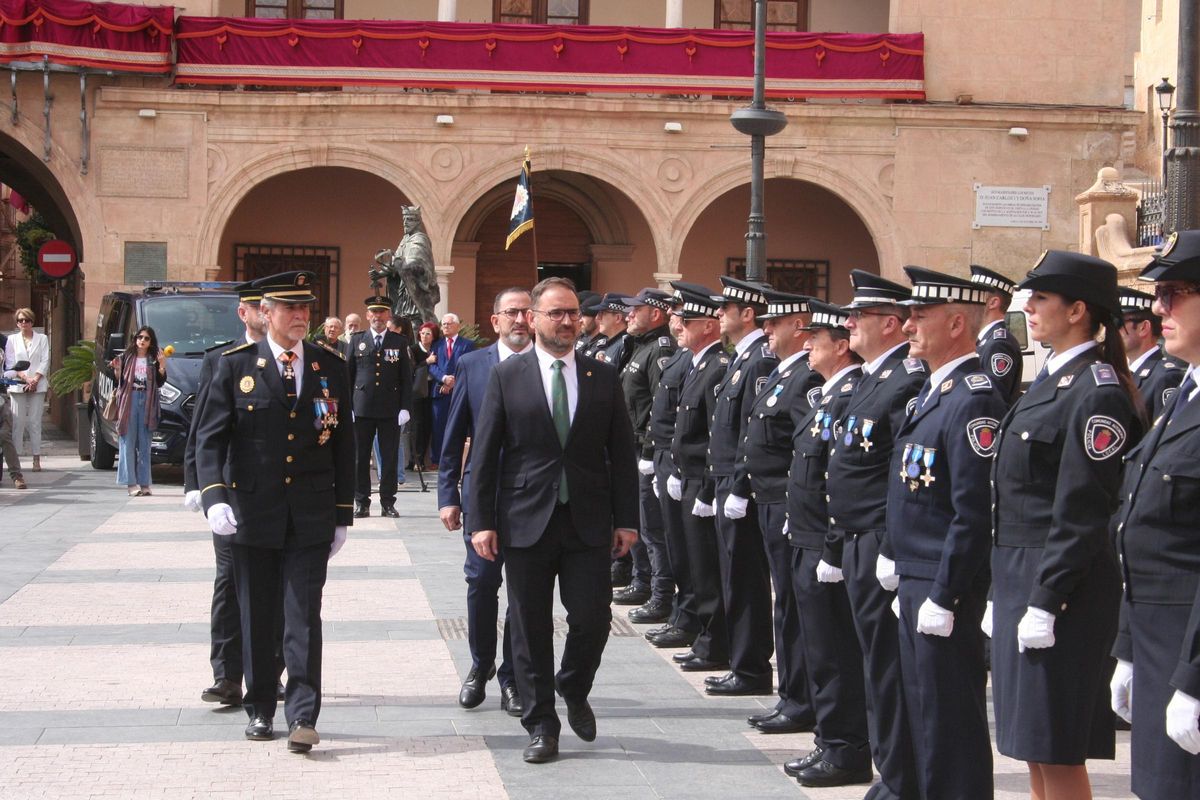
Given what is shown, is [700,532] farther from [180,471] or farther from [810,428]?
[180,471]

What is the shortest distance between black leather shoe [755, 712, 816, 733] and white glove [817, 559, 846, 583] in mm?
1008

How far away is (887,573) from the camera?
17.4 ft

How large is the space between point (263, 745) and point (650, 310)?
4.95 metres

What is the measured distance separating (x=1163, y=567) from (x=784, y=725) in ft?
10.1

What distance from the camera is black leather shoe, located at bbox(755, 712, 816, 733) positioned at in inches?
268

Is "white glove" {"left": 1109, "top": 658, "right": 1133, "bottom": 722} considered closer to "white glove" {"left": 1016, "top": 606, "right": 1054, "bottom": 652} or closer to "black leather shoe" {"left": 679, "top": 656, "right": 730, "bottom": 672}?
"white glove" {"left": 1016, "top": 606, "right": 1054, "bottom": 652}

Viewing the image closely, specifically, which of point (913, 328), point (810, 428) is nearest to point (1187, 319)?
point (913, 328)

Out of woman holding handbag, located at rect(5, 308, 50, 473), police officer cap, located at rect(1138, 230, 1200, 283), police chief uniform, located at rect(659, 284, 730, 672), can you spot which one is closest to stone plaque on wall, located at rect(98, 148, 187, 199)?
woman holding handbag, located at rect(5, 308, 50, 473)

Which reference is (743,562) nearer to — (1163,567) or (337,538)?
(337,538)

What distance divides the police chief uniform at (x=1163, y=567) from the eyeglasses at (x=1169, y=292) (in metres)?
0.01

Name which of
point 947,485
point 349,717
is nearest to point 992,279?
point 947,485

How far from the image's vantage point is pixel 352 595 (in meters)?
10.2

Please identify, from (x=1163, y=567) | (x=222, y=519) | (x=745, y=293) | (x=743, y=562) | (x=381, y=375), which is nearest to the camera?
(x=1163, y=567)

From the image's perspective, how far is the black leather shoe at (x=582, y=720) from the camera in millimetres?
6484
